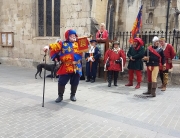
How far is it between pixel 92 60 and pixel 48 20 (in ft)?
15.2

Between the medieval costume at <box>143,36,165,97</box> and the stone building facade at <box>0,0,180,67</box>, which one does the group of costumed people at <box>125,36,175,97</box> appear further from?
the stone building facade at <box>0,0,180,67</box>

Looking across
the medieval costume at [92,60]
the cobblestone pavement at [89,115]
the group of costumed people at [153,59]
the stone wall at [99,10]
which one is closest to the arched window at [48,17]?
the stone wall at [99,10]

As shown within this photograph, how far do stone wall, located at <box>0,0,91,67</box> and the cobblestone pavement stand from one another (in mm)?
5064

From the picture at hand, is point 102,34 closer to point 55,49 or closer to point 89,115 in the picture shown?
point 55,49

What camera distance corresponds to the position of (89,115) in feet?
14.3

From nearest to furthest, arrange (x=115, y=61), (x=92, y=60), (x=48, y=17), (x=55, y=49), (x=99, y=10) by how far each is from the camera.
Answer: (x=55, y=49)
(x=115, y=61)
(x=92, y=60)
(x=99, y=10)
(x=48, y=17)

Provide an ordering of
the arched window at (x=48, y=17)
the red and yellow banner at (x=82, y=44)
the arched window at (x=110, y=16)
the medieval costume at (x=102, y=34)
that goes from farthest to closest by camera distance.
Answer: the arched window at (x=110, y=16) < the arched window at (x=48, y=17) < the medieval costume at (x=102, y=34) < the red and yellow banner at (x=82, y=44)

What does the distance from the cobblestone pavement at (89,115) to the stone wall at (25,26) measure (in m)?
5.06

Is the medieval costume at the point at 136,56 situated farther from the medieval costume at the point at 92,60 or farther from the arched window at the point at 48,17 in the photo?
the arched window at the point at 48,17

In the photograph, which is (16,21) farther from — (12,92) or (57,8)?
(12,92)

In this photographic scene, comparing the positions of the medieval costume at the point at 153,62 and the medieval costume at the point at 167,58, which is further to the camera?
the medieval costume at the point at 167,58

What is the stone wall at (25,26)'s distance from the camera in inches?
402

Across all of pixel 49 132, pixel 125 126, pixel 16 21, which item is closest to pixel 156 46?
pixel 125 126

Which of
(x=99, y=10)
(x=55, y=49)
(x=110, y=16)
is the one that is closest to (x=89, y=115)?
(x=55, y=49)
